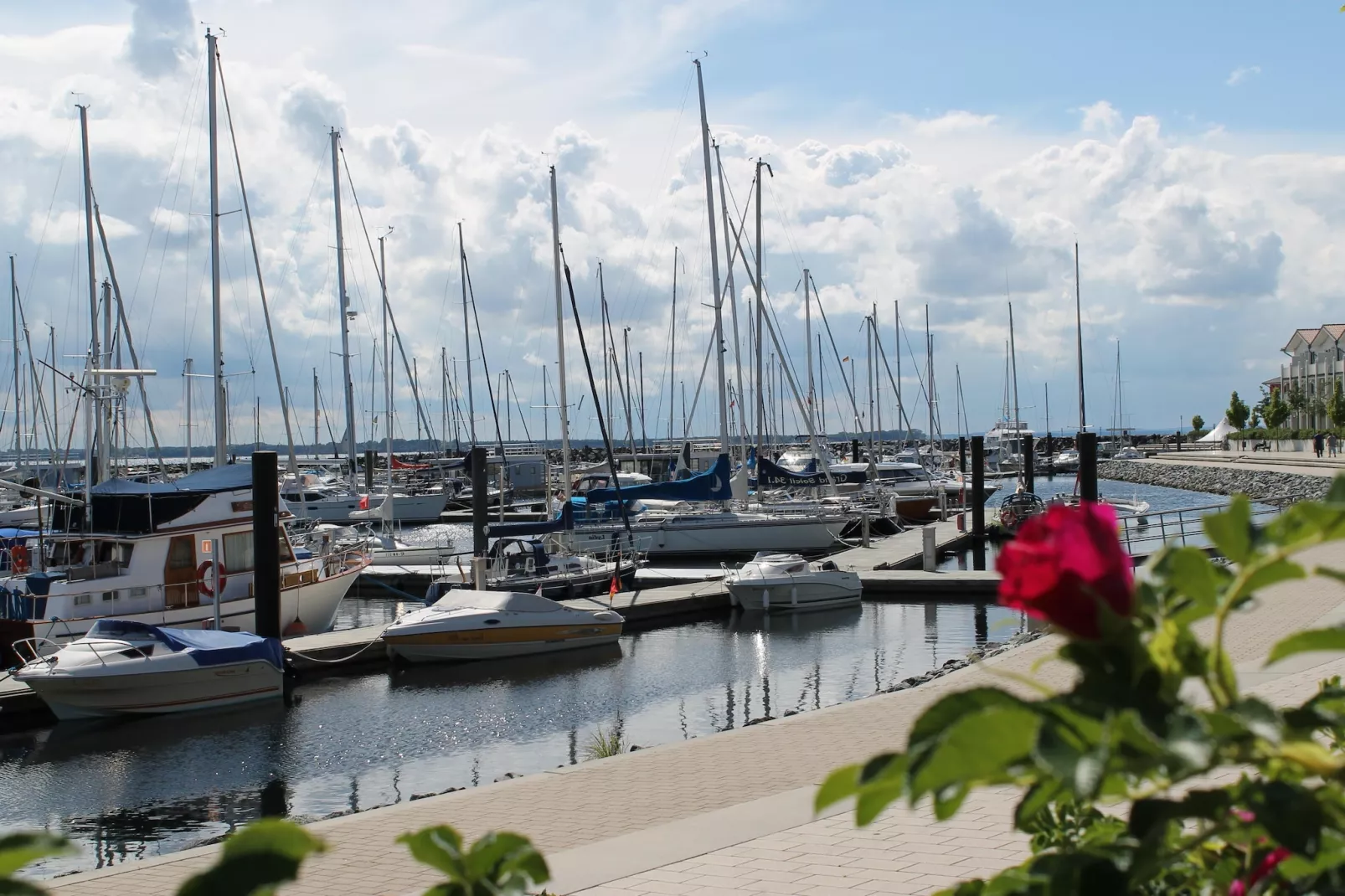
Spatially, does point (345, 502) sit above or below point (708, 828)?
above

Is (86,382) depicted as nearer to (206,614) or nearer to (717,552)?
(206,614)

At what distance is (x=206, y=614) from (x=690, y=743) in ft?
47.7

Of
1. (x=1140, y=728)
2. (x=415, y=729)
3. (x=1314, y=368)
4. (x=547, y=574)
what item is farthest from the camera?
(x=1314, y=368)

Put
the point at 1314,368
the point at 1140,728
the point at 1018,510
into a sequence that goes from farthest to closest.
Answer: the point at 1314,368, the point at 1018,510, the point at 1140,728

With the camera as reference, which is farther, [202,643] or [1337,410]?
[1337,410]

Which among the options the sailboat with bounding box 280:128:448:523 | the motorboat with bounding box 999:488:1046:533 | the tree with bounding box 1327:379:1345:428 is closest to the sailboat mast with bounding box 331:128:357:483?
the sailboat with bounding box 280:128:448:523

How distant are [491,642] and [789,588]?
8.10m

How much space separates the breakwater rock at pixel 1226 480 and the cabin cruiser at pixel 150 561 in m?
31.6

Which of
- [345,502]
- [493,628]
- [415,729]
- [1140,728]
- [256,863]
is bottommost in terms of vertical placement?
[415,729]

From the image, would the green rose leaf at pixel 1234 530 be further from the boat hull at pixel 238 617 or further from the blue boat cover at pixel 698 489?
the blue boat cover at pixel 698 489

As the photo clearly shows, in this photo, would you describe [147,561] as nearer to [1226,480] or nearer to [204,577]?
[204,577]

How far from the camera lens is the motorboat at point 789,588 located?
28.9m

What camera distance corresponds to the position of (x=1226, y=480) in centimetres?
6912

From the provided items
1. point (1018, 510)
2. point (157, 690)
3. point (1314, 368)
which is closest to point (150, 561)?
point (157, 690)
